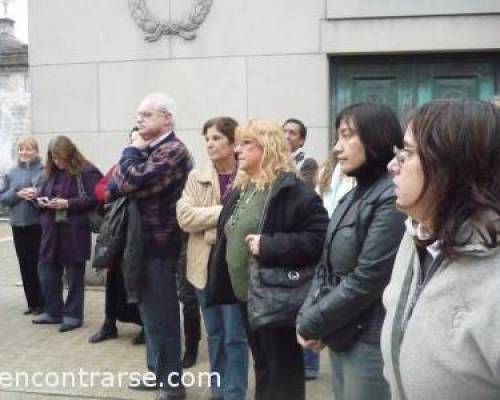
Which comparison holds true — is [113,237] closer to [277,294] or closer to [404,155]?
[277,294]

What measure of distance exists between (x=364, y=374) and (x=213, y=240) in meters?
1.79

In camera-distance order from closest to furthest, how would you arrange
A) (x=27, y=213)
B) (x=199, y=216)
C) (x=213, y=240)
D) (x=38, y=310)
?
(x=199, y=216) → (x=213, y=240) → (x=27, y=213) → (x=38, y=310)

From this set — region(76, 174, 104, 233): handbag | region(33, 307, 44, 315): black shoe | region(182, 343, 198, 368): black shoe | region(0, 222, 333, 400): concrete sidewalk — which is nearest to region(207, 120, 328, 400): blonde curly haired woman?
region(0, 222, 333, 400): concrete sidewalk

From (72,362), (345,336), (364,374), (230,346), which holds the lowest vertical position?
(72,362)

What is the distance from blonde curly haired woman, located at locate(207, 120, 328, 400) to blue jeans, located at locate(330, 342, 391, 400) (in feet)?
1.95

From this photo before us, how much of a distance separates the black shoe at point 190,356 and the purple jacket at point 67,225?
167 cm

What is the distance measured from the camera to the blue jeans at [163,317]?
13.5 feet

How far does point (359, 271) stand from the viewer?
102 inches

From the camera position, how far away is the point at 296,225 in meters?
3.34

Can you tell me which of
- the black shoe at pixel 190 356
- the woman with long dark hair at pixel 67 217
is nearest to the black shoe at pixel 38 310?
the woman with long dark hair at pixel 67 217

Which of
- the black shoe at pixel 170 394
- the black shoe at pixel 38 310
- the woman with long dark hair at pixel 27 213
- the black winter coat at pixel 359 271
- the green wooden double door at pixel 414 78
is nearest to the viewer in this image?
the black winter coat at pixel 359 271

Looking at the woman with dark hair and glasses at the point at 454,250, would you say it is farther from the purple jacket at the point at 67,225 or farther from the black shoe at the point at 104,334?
the purple jacket at the point at 67,225

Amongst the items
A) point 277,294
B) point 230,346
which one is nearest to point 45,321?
point 230,346

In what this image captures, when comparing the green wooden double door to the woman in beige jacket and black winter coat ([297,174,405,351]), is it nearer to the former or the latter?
the woman in beige jacket
